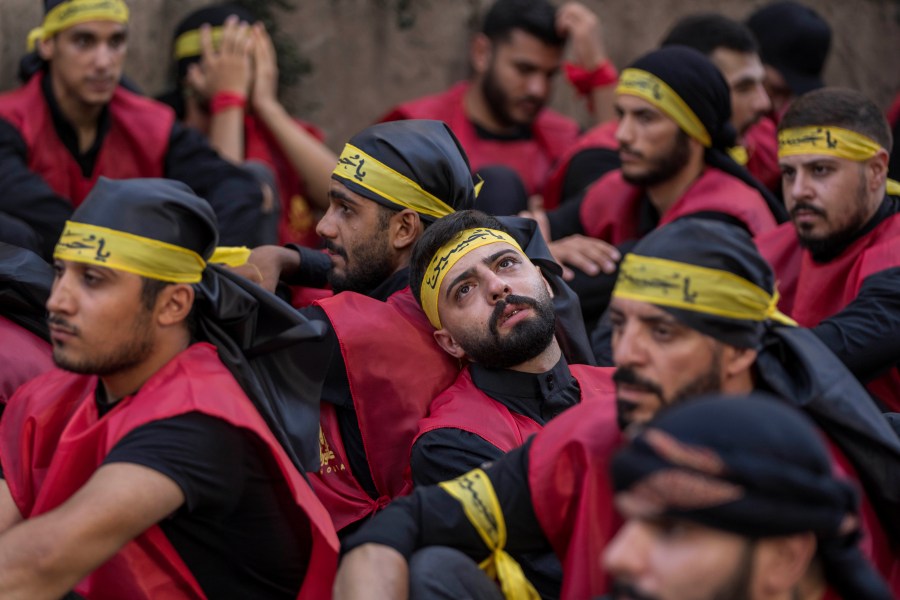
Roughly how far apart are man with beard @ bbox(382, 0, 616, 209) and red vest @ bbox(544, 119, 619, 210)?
0.46m

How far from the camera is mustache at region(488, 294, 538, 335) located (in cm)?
441

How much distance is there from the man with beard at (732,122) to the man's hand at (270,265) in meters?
2.25

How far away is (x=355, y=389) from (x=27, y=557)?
1.44 meters

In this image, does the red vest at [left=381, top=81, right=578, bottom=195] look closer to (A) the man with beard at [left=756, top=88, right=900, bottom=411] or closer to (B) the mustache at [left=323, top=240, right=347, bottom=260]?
(A) the man with beard at [left=756, top=88, right=900, bottom=411]

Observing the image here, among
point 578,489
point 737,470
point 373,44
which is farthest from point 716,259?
point 373,44

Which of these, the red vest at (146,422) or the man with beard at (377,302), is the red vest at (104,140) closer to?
the man with beard at (377,302)

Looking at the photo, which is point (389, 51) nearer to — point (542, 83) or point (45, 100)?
point (542, 83)

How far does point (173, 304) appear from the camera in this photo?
3.79 meters

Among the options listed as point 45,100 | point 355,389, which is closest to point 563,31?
point 45,100

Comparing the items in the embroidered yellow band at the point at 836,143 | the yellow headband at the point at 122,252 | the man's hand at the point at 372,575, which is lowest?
the man's hand at the point at 372,575

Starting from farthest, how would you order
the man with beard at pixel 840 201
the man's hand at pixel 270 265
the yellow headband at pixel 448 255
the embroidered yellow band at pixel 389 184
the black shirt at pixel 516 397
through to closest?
the man with beard at pixel 840 201 → the embroidered yellow band at pixel 389 184 → the man's hand at pixel 270 265 → the yellow headband at pixel 448 255 → the black shirt at pixel 516 397

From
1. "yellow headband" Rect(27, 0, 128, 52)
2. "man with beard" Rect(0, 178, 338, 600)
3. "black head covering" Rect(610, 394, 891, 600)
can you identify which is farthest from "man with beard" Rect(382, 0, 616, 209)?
"black head covering" Rect(610, 394, 891, 600)

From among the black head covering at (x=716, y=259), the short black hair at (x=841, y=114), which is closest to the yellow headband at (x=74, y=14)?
the short black hair at (x=841, y=114)

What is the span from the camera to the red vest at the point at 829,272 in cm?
513
